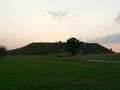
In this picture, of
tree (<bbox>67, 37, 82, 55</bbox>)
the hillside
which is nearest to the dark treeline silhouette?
the hillside

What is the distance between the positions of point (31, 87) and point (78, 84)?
2.89 metres

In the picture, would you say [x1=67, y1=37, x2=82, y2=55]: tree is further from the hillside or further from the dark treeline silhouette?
the hillside

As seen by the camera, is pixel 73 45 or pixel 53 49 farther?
pixel 53 49

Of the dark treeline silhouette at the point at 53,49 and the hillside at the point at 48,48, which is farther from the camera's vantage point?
the hillside at the point at 48,48

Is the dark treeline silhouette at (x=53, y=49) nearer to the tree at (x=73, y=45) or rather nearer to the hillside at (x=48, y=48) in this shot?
the hillside at (x=48, y=48)

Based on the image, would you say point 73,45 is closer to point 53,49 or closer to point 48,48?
point 53,49

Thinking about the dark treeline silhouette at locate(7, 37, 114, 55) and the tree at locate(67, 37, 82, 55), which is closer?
the tree at locate(67, 37, 82, 55)

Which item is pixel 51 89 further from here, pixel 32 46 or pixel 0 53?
pixel 32 46

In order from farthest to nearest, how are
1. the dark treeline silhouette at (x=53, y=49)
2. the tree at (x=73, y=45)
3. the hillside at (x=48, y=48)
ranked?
the hillside at (x=48, y=48)
the dark treeline silhouette at (x=53, y=49)
the tree at (x=73, y=45)

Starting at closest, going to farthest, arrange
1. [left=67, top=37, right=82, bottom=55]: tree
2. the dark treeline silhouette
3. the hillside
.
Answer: [left=67, top=37, right=82, bottom=55]: tree
the dark treeline silhouette
the hillside

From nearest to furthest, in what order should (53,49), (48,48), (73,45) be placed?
(73,45) → (53,49) → (48,48)

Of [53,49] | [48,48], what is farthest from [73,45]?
[48,48]

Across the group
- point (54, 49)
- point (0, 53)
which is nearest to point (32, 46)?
point (54, 49)

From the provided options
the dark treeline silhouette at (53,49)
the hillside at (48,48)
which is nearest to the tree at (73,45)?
the dark treeline silhouette at (53,49)
